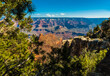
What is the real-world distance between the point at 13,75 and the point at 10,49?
175 inches

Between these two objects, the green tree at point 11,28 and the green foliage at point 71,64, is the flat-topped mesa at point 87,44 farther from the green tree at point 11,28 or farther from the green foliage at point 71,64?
the green tree at point 11,28

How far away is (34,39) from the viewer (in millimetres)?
13523

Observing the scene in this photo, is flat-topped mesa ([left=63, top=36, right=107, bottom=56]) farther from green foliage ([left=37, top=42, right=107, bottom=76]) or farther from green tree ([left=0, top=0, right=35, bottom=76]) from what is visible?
green tree ([left=0, top=0, right=35, bottom=76])

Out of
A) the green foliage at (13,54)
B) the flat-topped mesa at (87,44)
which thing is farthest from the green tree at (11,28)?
the flat-topped mesa at (87,44)

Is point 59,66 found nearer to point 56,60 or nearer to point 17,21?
point 56,60

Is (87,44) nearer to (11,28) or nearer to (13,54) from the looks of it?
(13,54)

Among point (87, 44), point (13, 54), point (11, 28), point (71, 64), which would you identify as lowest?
point (87, 44)

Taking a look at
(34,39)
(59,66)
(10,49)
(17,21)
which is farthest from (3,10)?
(59,66)

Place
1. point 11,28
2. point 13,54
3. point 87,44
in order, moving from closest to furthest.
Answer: point 11,28
point 13,54
point 87,44

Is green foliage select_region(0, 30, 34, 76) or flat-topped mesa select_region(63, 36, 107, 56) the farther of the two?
flat-topped mesa select_region(63, 36, 107, 56)

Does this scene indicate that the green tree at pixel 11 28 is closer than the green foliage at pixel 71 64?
Yes

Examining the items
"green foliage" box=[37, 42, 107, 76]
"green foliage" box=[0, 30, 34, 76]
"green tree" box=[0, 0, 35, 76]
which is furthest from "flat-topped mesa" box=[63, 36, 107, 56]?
"green tree" box=[0, 0, 35, 76]

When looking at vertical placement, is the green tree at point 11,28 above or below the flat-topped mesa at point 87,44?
above

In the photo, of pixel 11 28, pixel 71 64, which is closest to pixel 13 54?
pixel 11 28
